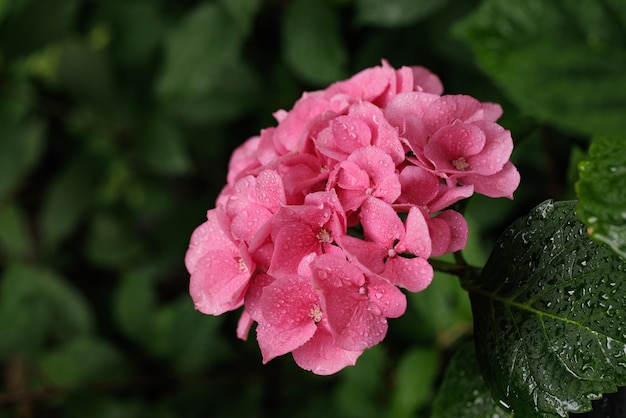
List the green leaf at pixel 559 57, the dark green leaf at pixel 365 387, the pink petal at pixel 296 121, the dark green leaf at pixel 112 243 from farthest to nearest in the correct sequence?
the dark green leaf at pixel 112 243 → the dark green leaf at pixel 365 387 → the pink petal at pixel 296 121 → the green leaf at pixel 559 57

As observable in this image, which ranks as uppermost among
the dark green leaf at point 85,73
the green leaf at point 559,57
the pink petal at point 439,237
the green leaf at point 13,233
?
the green leaf at point 559,57

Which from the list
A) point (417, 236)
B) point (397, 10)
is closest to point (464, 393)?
point (417, 236)

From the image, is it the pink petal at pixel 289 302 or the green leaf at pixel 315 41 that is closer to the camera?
the pink petal at pixel 289 302

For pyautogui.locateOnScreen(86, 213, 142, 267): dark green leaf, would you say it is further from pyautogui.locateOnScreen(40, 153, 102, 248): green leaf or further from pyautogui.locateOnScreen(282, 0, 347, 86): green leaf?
pyautogui.locateOnScreen(282, 0, 347, 86): green leaf

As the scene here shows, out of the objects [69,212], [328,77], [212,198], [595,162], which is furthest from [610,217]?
[69,212]

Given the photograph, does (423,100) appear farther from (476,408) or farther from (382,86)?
(476,408)

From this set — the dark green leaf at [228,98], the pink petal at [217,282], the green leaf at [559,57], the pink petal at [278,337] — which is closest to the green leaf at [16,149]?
the dark green leaf at [228,98]

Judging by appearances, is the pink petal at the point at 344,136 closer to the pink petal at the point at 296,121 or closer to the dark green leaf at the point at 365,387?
Result: the pink petal at the point at 296,121

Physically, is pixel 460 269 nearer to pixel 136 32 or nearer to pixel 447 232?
pixel 447 232
